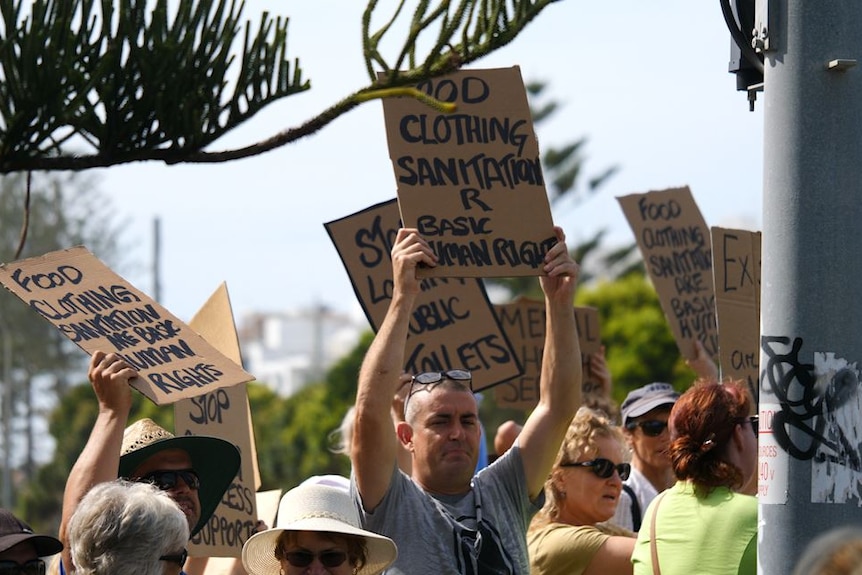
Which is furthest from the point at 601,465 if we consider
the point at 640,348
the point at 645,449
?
the point at 640,348

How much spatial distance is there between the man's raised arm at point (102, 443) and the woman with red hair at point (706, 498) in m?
1.54

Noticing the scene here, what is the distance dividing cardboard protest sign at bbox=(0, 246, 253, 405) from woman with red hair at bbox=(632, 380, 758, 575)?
4.16 ft

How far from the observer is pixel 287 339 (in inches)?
5354

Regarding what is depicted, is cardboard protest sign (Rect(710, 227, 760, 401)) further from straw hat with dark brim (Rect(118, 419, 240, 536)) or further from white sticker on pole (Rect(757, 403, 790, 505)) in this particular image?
white sticker on pole (Rect(757, 403, 790, 505))

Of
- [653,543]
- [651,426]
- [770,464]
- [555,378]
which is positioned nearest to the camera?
[770,464]

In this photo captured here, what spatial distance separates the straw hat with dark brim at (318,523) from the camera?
14.5 feet

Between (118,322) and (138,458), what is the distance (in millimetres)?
436

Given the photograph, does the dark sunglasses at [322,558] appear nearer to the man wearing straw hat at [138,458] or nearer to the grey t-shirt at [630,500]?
the man wearing straw hat at [138,458]

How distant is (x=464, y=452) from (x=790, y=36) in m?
1.67

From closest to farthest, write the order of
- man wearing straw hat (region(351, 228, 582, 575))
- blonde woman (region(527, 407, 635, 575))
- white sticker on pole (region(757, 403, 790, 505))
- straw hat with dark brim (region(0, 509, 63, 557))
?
white sticker on pole (region(757, 403, 790, 505)), straw hat with dark brim (region(0, 509, 63, 557)), man wearing straw hat (region(351, 228, 582, 575)), blonde woman (region(527, 407, 635, 575))

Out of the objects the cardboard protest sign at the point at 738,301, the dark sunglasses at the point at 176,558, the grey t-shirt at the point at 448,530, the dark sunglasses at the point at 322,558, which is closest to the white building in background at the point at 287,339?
the cardboard protest sign at the point at 738,301

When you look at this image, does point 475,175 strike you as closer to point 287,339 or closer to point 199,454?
point 199,454

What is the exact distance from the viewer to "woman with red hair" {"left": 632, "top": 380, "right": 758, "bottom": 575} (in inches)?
179

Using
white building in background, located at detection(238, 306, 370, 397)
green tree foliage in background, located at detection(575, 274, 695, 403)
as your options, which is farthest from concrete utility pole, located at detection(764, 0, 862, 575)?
white building in background, located at detection(238, 306, 370, 397)
